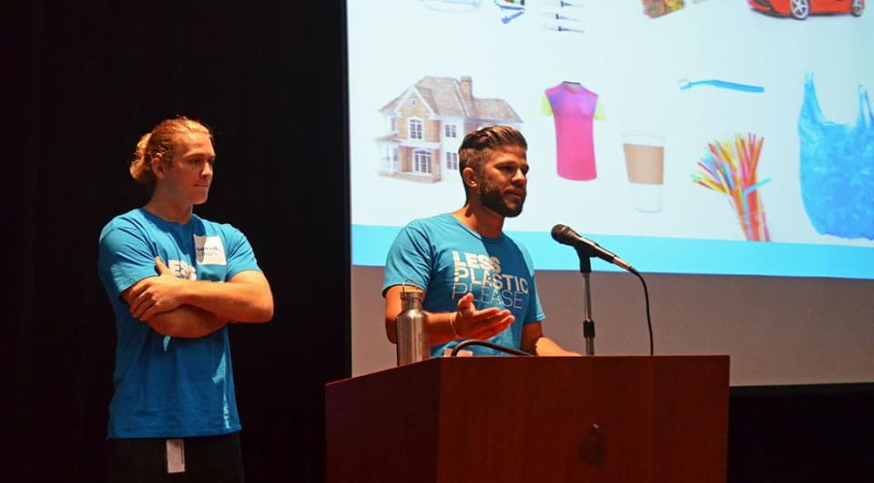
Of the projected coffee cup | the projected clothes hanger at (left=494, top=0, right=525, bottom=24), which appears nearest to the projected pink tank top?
the projected coffee cup

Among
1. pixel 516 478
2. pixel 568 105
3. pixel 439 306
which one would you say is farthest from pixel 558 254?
pixel 516 478

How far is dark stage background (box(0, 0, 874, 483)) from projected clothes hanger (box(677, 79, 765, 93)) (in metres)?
1.39

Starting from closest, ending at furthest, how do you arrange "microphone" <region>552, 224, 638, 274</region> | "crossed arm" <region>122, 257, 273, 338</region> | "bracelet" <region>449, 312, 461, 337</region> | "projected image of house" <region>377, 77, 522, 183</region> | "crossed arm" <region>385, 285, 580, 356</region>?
1. "crossed arm" <region>385, 285, 580, 356</region>
2. "bracelet" <region>449, 312, 461, 337</region>
3. "crossed arm" <region>122, 257, 273, 338</region>
4. "microphone" <region>552, 224, 638, 274</region>
5. "projected image of house" <region>377, 77, 522, 183</region>

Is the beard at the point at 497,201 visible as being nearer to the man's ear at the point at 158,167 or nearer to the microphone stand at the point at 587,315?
the microphone stand at the point at 587,315

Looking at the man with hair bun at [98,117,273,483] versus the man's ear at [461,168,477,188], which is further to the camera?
the man's ear at [461,168,477,188]

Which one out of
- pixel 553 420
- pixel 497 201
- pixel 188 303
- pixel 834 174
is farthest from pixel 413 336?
pixel 834 174

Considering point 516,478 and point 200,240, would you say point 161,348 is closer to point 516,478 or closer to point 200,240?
point 200,240

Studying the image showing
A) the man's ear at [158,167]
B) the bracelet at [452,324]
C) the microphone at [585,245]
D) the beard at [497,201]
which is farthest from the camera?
the beard at [497,201]

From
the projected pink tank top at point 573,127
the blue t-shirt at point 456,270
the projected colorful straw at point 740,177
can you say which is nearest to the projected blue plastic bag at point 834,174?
the projected colorful straw at point 740,177

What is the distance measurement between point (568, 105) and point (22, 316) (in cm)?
209

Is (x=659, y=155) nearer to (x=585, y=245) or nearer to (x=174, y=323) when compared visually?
(x=585, y=245)

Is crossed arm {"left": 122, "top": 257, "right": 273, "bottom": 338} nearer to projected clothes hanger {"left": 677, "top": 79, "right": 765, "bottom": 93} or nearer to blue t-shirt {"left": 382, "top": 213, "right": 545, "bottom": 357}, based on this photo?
blue t-shirt {"left": 382, "top": 213, "right": 545, "bottom": 357}

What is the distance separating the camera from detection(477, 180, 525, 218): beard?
3.03 meters

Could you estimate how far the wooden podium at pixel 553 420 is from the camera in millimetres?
1831
